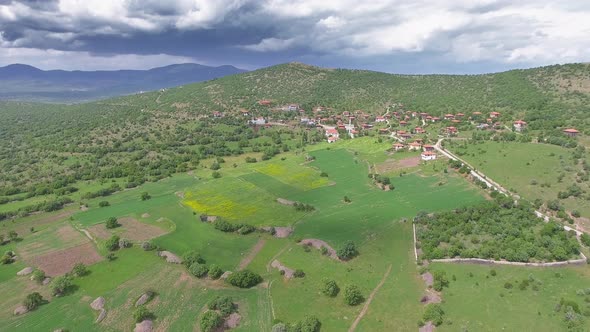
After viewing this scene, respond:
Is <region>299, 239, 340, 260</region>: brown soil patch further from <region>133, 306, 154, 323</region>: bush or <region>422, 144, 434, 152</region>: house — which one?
<region>422, 144, 434, 152</region>: house

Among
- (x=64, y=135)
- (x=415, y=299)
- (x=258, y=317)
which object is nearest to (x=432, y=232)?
(x=415, y=299)

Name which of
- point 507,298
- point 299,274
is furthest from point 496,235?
point 299,274

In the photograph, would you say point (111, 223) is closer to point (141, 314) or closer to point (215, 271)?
point (215, 271)

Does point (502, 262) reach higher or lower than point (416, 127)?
lower

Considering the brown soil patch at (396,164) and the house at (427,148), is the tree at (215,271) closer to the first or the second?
the brown soil patch at (396,164)

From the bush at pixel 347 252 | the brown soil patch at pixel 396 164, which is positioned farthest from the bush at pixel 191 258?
the brown soil patch at pixel 396 164

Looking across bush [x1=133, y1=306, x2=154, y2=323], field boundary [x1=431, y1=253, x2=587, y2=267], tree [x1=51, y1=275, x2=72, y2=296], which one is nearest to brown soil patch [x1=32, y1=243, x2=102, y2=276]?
tree [x1=51, y1=275, x2=72, y2=296]
